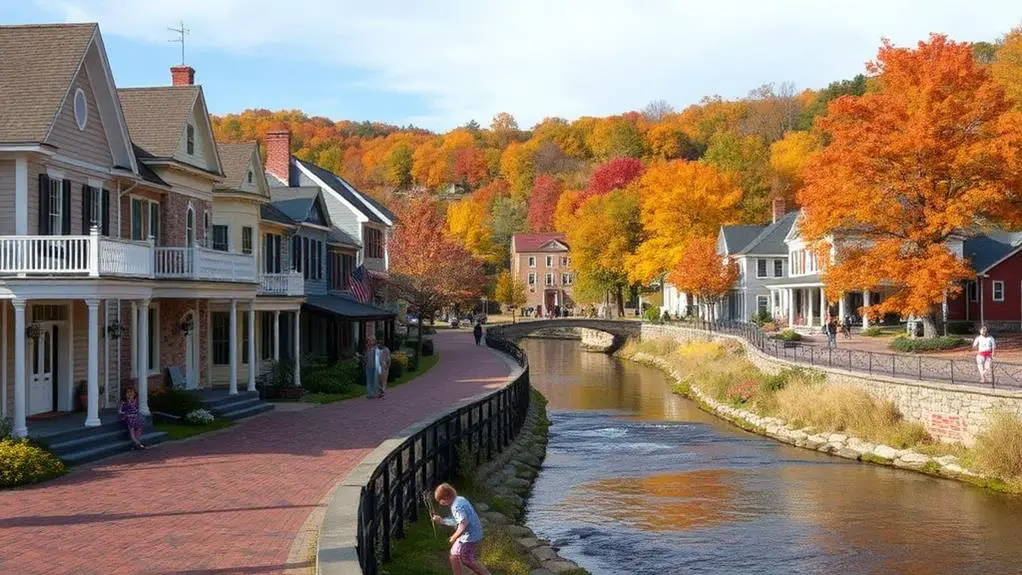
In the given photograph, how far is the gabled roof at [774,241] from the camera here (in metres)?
71.8

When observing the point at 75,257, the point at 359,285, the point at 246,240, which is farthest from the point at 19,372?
the point at 359,285

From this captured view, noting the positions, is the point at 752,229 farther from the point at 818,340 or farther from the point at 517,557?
the point at 517,557

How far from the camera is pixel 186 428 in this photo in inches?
980

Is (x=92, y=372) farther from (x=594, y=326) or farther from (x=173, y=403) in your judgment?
(x=594, y=326)

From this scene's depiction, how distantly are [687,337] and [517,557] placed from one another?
4909 centimetres

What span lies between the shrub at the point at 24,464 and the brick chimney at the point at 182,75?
19124 millimetres

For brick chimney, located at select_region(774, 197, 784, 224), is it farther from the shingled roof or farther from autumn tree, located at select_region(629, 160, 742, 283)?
the shingled roof

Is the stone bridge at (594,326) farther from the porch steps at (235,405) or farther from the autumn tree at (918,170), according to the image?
the porch steps at (235,405)

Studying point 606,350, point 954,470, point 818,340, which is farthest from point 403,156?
point 954,470

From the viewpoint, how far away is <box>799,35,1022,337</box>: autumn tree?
3828cm

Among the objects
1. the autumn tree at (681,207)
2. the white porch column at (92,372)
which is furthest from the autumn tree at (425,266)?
the white porch column at (92,372)

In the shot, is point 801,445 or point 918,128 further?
point 918,128

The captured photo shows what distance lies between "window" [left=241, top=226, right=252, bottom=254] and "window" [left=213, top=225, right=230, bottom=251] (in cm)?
73

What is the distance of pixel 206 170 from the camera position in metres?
30.9
